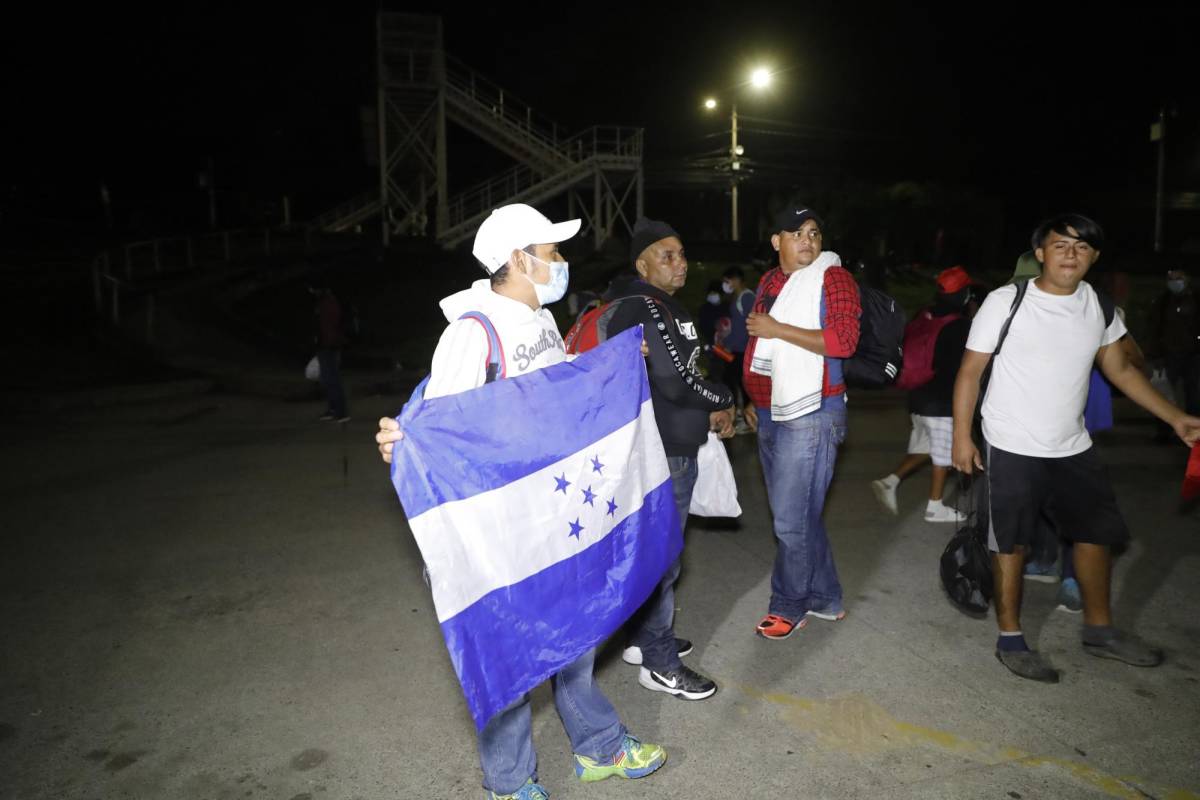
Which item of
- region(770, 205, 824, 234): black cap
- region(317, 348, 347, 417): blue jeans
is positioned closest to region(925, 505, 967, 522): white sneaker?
region(770, 205, 824, 234): black cap

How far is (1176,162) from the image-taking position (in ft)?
119

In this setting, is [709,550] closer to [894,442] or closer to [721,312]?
[894,442]

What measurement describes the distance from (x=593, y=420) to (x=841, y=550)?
3.42m

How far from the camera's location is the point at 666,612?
386 centimetres

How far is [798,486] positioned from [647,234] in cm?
137

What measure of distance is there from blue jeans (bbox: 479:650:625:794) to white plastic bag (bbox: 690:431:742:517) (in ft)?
3.84

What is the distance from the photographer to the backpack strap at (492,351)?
112 inches


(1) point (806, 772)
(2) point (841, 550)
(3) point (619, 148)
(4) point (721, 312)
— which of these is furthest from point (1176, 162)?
(1) point (806, 772)

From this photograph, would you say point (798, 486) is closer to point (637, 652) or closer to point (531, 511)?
point (637, 652)

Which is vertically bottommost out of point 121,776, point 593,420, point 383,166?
point 121,776

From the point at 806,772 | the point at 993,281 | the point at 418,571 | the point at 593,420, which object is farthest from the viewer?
the point at 993,281

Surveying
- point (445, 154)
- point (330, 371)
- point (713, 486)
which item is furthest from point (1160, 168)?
point (713, 486)

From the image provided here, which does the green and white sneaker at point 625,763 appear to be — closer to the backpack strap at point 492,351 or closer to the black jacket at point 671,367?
the black jacket at point 671,367

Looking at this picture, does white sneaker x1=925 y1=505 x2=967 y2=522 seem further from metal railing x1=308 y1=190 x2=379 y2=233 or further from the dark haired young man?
metal railing x1=308 y1=190 x2=379 y2=233
